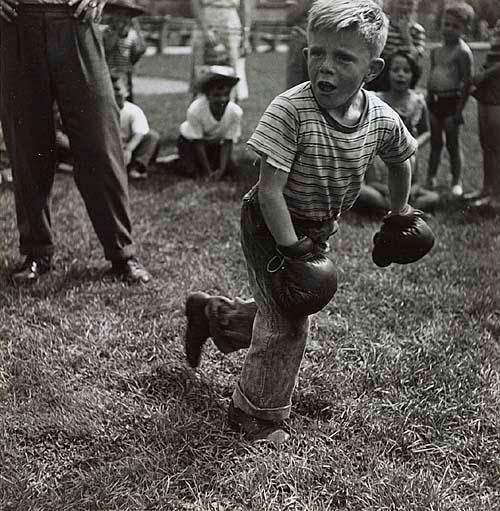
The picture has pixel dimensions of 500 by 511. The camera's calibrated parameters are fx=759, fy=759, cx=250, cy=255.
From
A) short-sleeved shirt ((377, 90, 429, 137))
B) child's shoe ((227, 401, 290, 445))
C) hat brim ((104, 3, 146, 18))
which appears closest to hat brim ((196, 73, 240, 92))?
short-sleeved shirt ((377, 90, 429, 137))

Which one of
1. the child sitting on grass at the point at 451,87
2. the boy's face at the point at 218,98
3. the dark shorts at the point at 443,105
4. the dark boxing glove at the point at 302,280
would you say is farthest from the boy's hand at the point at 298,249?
the boy's face at the point at 218,98

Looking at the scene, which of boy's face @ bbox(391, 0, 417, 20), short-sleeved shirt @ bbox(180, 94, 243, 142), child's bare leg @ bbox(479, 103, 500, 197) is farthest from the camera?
short-sleeved shirt @ bbox(180, 94, 243, 142)

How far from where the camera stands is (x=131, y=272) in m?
4.44

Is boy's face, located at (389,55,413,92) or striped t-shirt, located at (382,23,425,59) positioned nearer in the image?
boy's face, located at (389,55,413,92)

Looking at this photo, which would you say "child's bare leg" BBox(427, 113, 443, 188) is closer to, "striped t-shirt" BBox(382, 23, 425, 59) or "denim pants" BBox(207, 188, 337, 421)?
"striped t-shirt" BBox(382, 23, 425, 59)

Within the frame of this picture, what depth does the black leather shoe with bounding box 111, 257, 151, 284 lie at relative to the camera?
14.5 feet

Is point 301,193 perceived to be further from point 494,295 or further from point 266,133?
point 494,295

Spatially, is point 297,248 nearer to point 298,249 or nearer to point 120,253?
point 298,249

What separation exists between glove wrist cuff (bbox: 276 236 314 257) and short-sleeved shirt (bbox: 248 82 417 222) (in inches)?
6.3

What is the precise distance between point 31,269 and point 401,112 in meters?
3.18

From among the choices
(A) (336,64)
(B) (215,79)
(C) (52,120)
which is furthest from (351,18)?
(B) (215,79)

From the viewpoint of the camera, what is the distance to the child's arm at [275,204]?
2471 mm

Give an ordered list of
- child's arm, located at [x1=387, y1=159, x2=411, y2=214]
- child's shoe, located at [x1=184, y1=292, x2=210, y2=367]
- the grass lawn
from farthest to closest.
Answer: child's shoe, located at [x1=184, y1=292, x2=210, y2=367] < child's arm, located at [x1=387, y1=159, x2=411, y2=214] < the grass lawn

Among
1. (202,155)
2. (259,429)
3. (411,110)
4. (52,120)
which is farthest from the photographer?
A: (202,155)
